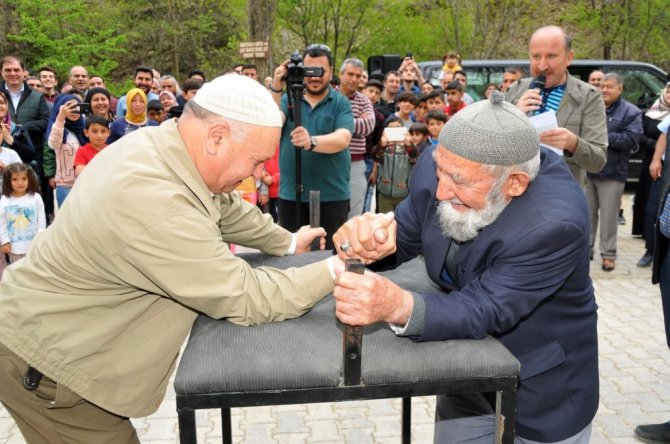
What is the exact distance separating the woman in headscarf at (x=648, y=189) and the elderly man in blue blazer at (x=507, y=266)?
15.3 feet

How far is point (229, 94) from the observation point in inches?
72.5

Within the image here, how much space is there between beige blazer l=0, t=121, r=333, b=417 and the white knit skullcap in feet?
0.51

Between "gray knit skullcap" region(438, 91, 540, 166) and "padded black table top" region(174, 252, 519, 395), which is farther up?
"gray knit skullcap" region(438, 91, 540, 166)

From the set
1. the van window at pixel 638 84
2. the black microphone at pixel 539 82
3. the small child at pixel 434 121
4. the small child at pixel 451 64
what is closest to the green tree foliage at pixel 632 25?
the van window at pixel 638 84

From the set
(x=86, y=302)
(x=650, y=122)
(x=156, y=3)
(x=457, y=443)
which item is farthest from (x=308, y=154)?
(x=156, y=3)

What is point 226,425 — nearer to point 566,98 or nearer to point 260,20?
point 566,98

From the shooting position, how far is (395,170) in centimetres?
664

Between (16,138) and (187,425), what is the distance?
6.20 m

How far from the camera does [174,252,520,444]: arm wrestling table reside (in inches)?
59.2

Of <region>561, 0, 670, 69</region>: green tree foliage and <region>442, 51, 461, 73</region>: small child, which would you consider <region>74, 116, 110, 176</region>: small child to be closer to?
<region>442, 51, 461, 73</region>: small child

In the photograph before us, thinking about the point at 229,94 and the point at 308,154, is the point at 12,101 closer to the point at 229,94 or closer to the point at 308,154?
the point at 308,154

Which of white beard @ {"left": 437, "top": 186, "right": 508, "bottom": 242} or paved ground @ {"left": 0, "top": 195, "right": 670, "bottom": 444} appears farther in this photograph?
paved ground @ {"left": 0, "top": 195, "right": 670, "bottom": 444}

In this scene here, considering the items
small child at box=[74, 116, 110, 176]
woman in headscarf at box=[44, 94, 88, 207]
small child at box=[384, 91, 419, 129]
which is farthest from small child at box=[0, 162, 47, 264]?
small child at box=[384, 91, 419, 129]

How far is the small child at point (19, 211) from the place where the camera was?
518 cm
